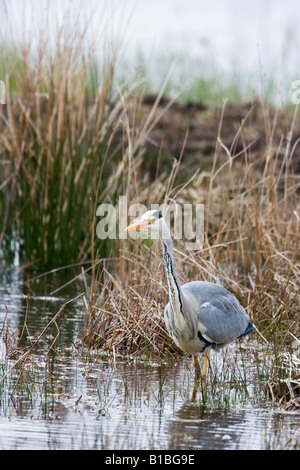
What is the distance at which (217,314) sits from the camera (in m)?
5.57

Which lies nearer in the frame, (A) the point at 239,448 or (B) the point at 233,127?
(A) the point at 239,448

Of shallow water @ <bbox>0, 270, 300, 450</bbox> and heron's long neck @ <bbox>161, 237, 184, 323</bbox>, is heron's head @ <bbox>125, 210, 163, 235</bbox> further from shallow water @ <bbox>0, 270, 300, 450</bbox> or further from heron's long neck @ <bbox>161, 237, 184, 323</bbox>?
shallow water @ <bbox>0, 270, 300, 450</bbox>

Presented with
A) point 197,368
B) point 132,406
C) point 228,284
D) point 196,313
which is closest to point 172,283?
point 196,313

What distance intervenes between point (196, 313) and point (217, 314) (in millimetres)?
144

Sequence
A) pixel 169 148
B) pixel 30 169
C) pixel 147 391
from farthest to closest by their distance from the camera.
A: pixel 169 148, pixel 30 169, pixel 147 391

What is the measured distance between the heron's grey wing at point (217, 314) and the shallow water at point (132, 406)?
0.22 metres

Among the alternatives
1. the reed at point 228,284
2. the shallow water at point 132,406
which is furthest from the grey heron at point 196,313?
the reed at point 228,284

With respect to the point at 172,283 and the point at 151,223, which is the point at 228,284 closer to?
the point at 172,283

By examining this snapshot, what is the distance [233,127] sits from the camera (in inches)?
518

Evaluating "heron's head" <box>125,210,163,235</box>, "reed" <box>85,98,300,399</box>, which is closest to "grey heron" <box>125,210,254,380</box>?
"heron's head" <box>125,210,163,235</box>

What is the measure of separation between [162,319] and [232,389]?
97 cm

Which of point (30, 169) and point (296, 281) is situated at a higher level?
point (30, 169)

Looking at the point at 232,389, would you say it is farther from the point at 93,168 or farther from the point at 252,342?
the point at 93,168
